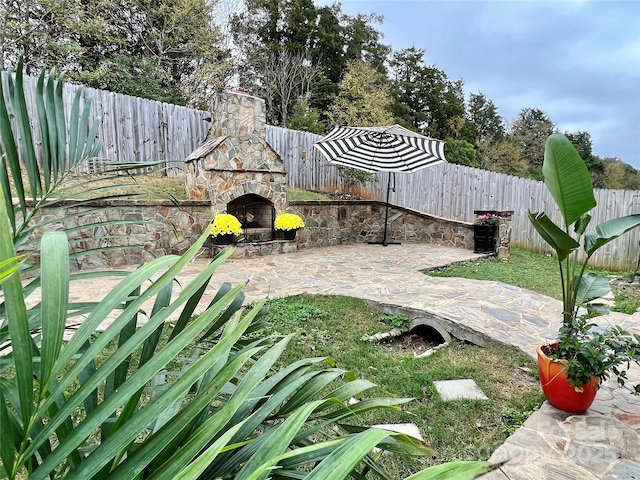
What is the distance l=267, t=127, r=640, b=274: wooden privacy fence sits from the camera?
745cm

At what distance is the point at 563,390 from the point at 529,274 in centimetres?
459

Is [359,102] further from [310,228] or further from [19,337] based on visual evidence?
[19,337]

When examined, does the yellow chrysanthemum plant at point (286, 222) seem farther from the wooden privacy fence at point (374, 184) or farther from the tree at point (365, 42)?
the tree at point (365, 42)

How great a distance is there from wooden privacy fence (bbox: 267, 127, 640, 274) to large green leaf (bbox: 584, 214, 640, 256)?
668 cm

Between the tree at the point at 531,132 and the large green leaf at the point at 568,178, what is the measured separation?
2007cm

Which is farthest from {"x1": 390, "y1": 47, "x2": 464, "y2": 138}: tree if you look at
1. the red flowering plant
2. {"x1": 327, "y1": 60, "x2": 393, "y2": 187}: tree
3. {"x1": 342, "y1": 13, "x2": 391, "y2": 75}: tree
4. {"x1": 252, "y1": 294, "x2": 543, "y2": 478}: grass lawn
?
{"x1": 252, "y1": 294, "x2": 543, "y2": 478}: grass lawn

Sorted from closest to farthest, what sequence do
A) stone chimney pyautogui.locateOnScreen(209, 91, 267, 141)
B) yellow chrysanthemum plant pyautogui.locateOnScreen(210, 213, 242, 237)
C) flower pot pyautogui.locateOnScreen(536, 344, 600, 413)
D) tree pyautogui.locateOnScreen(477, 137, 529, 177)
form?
flower pot pyautogui.locateOnScreen(536, 344, 600, 413), yellow chrysanthemum plant pyautogui.locateOnScreen(210, 213, 242, 237), stone chimney pyautogui.locateOnScreen(209, 91, 267, 141), tree pyautogui.locateOnScreen(477, 137, 529, 177)

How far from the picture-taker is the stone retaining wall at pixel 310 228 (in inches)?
236

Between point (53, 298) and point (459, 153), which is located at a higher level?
point (459, 153)

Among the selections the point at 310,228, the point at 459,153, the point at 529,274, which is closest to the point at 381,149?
the point at 310,228

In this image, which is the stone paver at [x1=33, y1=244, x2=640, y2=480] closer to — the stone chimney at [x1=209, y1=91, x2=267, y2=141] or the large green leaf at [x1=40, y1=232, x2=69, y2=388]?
the large green leaf at [x1=40, y1=232, x2=69, y2=388]

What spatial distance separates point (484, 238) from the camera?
7508 mm

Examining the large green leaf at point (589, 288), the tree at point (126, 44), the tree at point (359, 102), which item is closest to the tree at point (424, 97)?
the tree at point (359, 102)

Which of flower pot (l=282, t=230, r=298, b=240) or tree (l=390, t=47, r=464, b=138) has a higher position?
tree (l=390, t=47, r=464, b=138)
